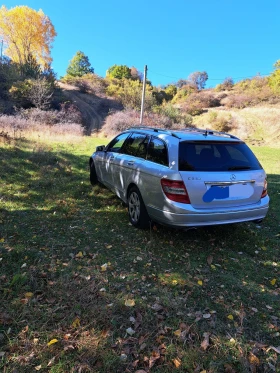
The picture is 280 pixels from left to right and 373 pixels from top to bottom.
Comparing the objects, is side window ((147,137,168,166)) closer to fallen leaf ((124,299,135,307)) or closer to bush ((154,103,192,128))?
fallen leaf ((124,299,135,307))

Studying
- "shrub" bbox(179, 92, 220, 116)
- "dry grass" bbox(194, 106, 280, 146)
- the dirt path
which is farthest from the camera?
"shrub" bbox(179, 92, 220, 116)

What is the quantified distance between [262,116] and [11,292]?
32704mm

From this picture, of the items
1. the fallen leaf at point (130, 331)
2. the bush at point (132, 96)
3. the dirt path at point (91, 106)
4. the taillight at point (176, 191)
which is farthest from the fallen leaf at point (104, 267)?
the bush at point (132, 96)

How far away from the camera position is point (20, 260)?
3.35 m

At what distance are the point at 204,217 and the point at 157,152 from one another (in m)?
1.24

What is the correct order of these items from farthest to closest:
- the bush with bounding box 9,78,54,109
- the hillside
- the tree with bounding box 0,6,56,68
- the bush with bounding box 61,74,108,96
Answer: the bush with bounding box 61,74,108,96 < the tree with bounding box 0,6,56,68 < the bush with bounding box 9,78,54,109 < the hillside

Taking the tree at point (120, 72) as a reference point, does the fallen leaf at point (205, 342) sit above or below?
below

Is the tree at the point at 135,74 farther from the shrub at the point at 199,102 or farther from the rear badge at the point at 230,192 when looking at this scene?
the rear badge at the point at 230,192

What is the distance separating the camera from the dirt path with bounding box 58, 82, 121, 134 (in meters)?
30.2

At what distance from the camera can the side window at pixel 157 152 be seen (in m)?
3.87

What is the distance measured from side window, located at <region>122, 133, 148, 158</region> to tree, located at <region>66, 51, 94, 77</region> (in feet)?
187

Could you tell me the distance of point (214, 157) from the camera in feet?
12.5

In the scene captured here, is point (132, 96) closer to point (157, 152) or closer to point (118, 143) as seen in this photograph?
point (118, 143)

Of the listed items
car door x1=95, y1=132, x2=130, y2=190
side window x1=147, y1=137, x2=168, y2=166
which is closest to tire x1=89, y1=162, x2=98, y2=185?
car door x1=95, y1=132, x2=130, y2=190
